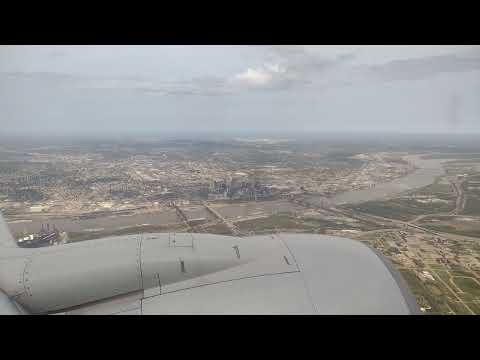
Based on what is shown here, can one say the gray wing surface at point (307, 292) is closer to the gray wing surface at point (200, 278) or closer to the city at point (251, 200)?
the gray wing surface at point (200, 278)

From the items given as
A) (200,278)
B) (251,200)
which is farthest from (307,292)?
(251,200)

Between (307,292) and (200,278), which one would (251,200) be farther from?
(307,292)

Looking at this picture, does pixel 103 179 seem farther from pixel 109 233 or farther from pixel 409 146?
pixel 409 146

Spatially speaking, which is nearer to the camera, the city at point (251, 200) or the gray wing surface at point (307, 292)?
the gray wing surface at point (307, 292)

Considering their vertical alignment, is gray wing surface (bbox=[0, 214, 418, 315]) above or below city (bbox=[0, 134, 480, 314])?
above

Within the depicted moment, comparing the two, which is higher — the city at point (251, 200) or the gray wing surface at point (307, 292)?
the gray wing surface at point (307, 292)

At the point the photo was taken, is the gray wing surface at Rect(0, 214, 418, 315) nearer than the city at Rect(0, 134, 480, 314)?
Yes

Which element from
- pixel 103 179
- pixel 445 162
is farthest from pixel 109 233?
pixel 445 162

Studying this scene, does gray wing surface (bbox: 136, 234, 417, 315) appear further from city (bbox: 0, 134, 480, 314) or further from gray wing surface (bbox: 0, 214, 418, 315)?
city (bbox: 0, 134, 480, 314)

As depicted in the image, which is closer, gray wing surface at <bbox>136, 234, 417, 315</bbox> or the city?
gray wing surface at <bbox>136, 234, 417, 315</bbox>

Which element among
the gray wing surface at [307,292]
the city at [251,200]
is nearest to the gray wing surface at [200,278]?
the gray wing surface at [307,292]

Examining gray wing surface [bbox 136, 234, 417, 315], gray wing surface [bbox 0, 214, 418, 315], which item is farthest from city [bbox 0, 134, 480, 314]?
gray wing surface [bbox 136, 234, 417, 315]
